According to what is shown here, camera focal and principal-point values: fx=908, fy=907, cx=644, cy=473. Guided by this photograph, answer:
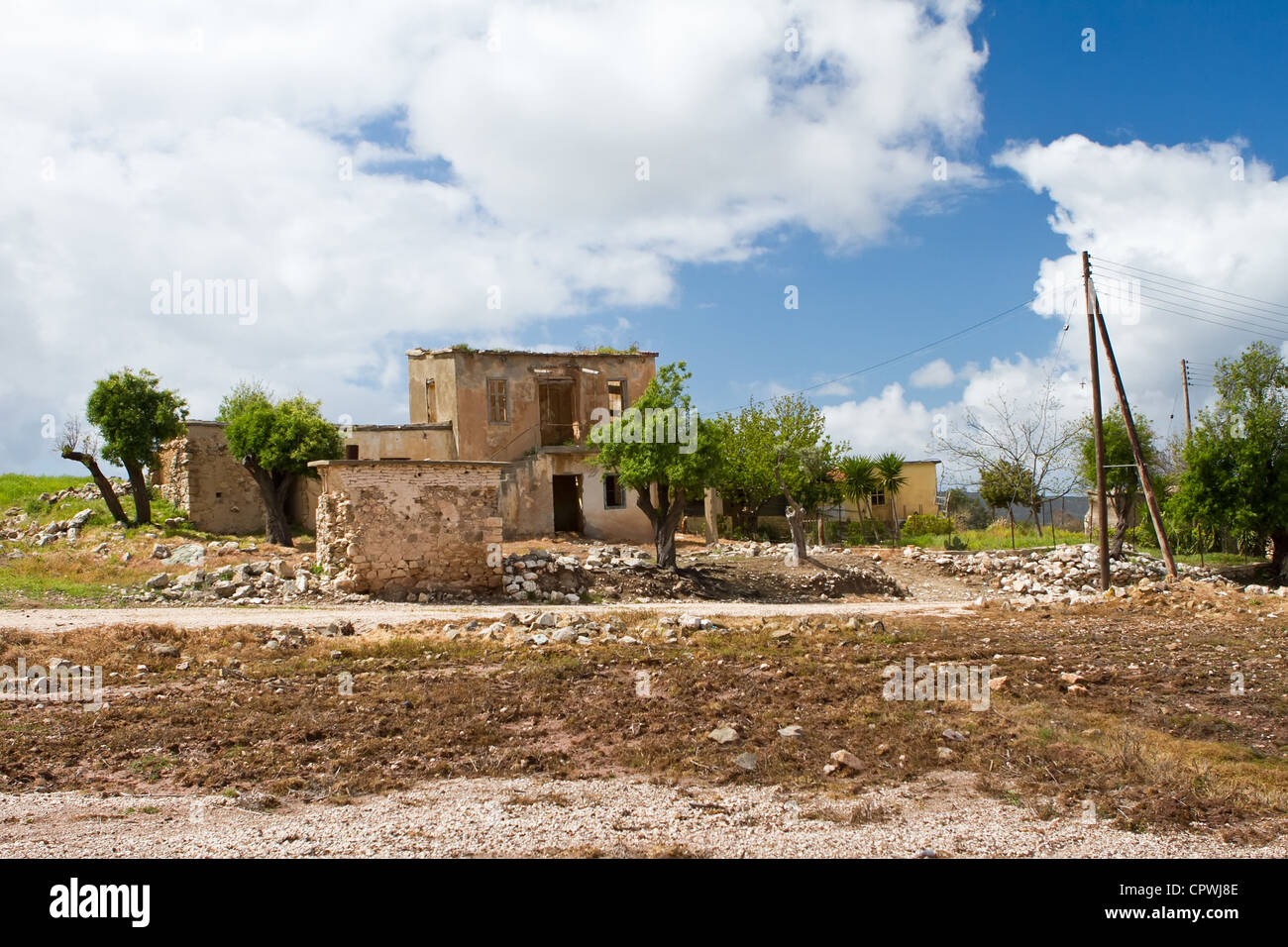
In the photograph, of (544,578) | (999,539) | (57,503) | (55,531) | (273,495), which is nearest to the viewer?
(544,578)

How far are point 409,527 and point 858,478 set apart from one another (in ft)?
85.8

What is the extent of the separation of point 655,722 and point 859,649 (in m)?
4.82

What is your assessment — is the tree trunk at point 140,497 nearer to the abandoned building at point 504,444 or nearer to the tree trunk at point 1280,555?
the abandoned building at point 504,444

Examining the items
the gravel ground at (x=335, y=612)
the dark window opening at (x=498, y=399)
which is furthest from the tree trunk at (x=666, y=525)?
the dark window opening at (x=498, y=399)

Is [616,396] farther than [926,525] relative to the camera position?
No

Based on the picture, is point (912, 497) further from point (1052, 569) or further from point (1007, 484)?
point (1052, 569)

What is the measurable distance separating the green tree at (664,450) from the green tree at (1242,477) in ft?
51.1

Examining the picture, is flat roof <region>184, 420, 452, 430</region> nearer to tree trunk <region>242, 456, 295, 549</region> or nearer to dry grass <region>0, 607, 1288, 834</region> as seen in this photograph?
tree trunk <region>242, 456, 295, 549</region>

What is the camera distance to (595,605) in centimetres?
1966

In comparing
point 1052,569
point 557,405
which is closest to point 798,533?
point 1052,569

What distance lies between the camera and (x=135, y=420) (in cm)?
2734

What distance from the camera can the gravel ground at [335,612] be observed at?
1403cm

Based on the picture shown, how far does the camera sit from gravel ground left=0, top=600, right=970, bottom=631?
14.0 m

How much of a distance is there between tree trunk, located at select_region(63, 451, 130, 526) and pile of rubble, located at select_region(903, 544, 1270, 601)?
2495cm
